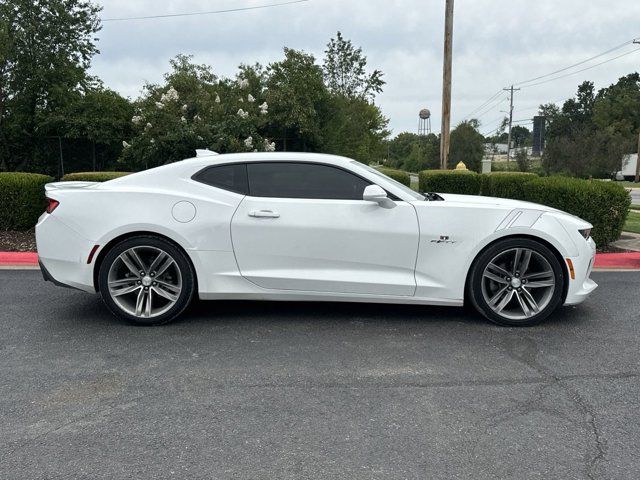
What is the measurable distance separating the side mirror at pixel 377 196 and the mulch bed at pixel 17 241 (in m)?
5.82

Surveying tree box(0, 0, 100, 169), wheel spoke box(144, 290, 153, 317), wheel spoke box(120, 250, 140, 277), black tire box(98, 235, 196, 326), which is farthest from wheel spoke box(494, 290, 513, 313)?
tree box(0, 0, 100, 169)

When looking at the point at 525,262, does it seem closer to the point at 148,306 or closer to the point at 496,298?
the point at 496,298

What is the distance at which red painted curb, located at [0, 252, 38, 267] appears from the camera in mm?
7355

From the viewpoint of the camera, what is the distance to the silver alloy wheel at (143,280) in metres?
4.54

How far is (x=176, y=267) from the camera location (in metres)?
4.55

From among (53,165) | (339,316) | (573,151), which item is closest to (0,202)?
(339,316)

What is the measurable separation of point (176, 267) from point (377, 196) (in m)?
1.80

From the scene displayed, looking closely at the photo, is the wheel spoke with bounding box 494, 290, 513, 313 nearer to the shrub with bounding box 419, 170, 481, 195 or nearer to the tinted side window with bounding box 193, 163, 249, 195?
the tinted side window with bounding box 193, 163, 249, 195

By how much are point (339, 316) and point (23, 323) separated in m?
2.82

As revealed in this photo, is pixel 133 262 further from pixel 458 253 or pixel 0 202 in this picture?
pixel 0 202

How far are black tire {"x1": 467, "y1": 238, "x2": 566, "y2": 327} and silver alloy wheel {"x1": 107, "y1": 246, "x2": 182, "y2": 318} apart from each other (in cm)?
251

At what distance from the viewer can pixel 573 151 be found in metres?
40.5

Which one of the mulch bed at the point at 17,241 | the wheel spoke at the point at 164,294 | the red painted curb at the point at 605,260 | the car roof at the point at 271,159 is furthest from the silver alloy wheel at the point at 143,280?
the mulch bed at the point at 17,241

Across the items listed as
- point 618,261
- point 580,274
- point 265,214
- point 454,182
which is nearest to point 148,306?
point 265,214
